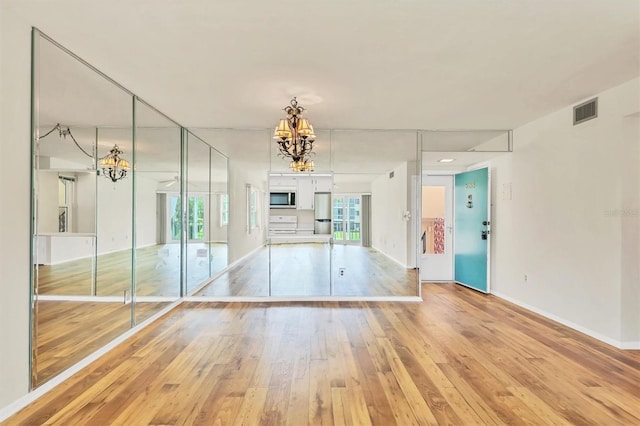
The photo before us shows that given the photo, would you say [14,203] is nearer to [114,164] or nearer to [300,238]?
[114,164]

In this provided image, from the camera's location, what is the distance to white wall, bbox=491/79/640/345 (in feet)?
11.3

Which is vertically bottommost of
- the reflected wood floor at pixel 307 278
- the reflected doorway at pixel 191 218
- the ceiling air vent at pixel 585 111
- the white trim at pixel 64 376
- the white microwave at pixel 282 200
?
the white trim at pixel 64 376

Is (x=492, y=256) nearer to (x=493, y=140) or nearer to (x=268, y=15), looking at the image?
(x=493, y=140)

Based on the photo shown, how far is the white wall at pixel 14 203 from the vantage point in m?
2.23

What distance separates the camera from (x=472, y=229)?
19.5 ft

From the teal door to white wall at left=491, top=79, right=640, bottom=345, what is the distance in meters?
0.35

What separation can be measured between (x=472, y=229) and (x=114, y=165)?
17.8ft

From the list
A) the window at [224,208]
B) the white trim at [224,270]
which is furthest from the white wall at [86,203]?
the window at [224,208]

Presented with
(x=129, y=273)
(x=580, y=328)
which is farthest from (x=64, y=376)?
(x=580, y=328)

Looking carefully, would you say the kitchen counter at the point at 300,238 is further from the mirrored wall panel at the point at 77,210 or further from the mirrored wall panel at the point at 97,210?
the mirrored wall panel at the point at 77,210

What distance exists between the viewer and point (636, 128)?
341 cm

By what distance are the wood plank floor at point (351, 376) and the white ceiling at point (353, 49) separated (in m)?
2.48

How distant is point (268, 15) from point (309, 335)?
3.02m

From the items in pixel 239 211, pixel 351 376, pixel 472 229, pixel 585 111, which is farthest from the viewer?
pixel 239 211
